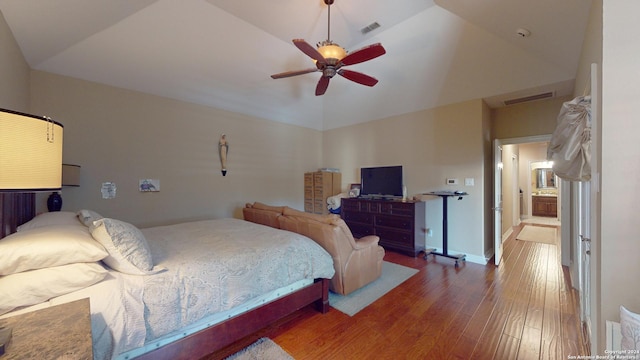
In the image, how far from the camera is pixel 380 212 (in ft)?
14.9

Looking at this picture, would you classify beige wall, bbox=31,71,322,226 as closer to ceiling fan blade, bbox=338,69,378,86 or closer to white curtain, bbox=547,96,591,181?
ceiling fan blade, bbox=338,69,378,86

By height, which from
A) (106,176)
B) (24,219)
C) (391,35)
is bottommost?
(24,219)

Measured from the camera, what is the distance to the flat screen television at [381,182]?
464 cm

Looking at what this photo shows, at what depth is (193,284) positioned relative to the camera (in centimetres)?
161

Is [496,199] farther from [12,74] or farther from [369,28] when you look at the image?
[12,74]

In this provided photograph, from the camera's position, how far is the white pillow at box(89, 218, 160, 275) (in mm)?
1468

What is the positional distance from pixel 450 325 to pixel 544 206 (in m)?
9.40

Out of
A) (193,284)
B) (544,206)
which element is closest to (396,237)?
(193,284)

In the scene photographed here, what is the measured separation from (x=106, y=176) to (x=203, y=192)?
4.44 ft

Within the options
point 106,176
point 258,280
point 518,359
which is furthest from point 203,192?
point 518,359

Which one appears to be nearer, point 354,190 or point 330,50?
point 330,50

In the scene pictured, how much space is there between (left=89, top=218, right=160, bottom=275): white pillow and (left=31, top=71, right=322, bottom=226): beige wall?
249 centimetres

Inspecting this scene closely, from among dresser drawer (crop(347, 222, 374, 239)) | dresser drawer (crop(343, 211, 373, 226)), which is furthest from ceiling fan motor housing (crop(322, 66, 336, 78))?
dresser drawer (crop(347, 222, 374, 239))

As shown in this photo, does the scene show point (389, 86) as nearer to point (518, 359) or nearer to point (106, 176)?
point (518, 359)
